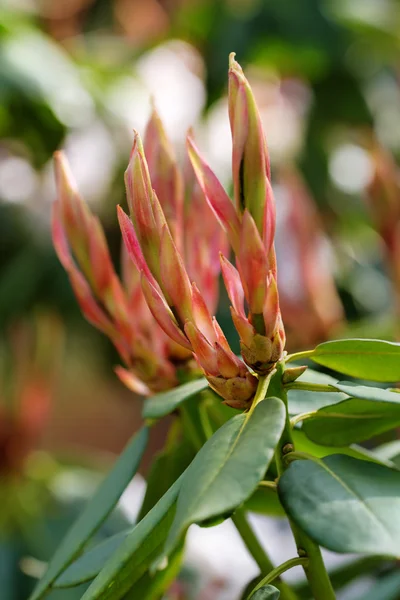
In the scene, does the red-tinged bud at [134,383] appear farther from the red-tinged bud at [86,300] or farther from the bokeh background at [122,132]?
the bokeh background at [122,132]

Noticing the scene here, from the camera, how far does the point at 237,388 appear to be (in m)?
0.27

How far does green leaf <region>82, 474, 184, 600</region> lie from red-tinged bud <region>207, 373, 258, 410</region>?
1.4 inches

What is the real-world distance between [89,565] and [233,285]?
0.12 m

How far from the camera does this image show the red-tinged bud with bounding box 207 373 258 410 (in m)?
0.27

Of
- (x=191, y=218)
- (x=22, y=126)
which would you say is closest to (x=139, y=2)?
(x=22, y=126)

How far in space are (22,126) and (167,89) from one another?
0.95ft

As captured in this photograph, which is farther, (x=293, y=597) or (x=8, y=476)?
(x=8, y=476)

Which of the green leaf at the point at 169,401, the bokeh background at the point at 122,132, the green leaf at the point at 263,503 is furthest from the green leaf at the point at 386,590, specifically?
the bokeh background at the point at 122,132

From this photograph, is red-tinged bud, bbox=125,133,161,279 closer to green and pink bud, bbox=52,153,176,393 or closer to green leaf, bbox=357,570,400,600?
green and pink bud, bbox=52,153,176,393

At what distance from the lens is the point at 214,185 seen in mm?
266

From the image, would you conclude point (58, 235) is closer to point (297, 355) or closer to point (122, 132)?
point (297, 355)

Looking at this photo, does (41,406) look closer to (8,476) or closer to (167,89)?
(8,476)

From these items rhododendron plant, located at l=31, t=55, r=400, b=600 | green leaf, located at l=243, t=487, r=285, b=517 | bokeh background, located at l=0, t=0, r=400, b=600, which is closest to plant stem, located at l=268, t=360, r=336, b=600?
rhododendron plant, located at l=31, t=55, r=400, b=600

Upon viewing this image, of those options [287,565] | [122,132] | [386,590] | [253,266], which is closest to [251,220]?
[253,266]
